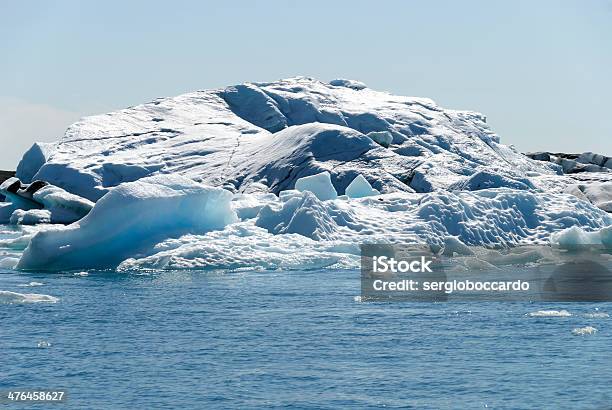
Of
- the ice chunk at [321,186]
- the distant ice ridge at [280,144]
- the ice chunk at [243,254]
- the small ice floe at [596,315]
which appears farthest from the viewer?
the distant ice ridge at [280,144]

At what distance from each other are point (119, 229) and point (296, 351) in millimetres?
9934

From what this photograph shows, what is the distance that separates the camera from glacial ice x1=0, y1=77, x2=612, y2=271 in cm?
2108

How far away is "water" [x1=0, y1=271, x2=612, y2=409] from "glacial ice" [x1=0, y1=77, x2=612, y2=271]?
384cm

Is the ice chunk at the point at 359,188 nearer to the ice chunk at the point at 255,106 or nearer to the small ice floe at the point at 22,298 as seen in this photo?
the small ice floe at the point at 22,298

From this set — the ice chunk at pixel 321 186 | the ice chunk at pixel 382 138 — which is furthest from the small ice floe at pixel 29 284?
the ice chunk at pixel 382 138

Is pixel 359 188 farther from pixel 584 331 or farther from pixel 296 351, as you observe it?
pixel 296 351

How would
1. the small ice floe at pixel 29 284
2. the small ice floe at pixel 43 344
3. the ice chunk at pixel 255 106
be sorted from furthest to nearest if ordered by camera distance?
the ice chunk at pixel 255 106, the small ice floe at pixel 29 284, the small ice floe at pixel 43 344

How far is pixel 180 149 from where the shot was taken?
48156mm

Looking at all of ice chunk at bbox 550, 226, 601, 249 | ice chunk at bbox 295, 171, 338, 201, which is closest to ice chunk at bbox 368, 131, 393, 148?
ice chunk at bbox 295, 171, 338, 201

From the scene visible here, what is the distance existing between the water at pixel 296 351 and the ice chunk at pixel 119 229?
3.45 meters

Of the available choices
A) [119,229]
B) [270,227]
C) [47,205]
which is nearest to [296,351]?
[119,229]

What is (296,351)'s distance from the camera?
11.8m

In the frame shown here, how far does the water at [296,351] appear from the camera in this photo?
31.3 ft

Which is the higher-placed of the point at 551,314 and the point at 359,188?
the point at 359,188
